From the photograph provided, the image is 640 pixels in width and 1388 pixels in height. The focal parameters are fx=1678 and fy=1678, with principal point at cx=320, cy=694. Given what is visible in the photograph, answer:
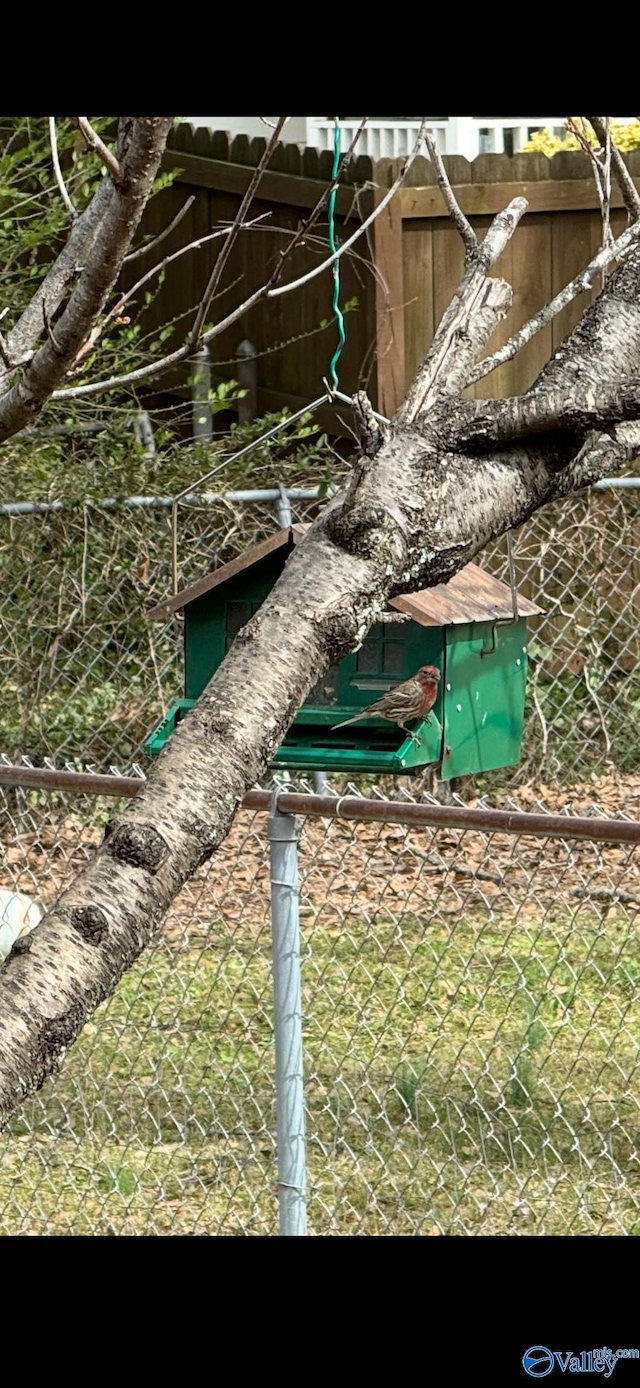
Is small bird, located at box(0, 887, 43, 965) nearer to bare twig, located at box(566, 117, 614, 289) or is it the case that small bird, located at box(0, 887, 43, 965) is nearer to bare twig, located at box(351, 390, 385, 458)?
bare twig, located at box(566, 117, 614, 289)

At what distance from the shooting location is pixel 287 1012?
118 inches

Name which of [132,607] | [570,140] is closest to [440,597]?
[132,607]

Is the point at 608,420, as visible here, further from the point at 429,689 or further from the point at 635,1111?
the point at 635,1111

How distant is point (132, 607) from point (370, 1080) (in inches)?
92.1

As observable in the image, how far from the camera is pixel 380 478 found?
4.75 feet

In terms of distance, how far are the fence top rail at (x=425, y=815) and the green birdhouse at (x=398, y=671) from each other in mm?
275

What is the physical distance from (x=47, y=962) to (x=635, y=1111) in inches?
132

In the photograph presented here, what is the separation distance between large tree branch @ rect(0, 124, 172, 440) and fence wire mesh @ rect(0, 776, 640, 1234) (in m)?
1.75

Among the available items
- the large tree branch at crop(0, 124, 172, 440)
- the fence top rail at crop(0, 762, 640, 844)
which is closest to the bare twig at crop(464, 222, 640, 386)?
the large tree branch at crop(0, 124, 172, 440)

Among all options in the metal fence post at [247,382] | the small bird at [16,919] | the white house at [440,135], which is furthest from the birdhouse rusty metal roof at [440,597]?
the white house at [440,135]

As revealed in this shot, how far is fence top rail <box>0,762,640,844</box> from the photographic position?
8.57 feet

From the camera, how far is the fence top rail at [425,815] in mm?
2611

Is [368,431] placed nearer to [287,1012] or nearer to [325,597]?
[325,597]

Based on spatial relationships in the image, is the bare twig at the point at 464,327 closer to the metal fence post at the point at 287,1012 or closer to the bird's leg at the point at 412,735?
the metal fence post at the point at 287,1012
